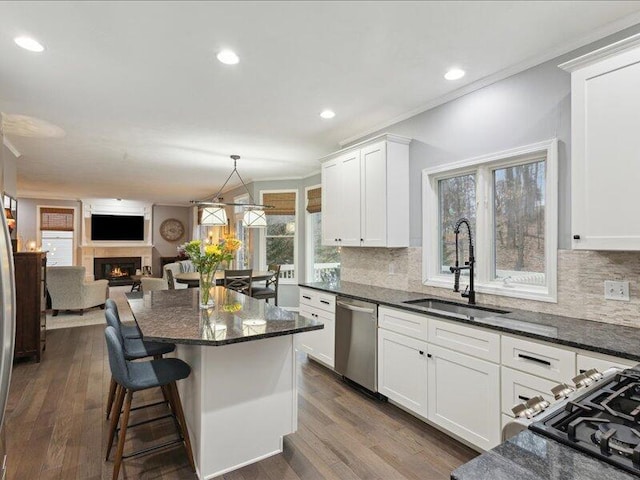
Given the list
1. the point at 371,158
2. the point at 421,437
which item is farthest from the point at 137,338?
the point at 371,158

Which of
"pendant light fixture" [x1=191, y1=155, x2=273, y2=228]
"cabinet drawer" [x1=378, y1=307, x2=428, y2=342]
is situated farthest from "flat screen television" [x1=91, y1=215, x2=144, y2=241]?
"cabinet drawer" [x1=378, y1=307, x2=428, y2=342]

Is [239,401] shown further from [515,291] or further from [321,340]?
[515,291]

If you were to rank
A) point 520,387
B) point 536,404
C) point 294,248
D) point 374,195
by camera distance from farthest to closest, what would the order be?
point 294,248
point 374,195
point 520,387
point 536,404

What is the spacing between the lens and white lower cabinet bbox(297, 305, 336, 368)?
362cm

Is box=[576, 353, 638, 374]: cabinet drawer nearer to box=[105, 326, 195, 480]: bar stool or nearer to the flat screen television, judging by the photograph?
box=[105, 326, 195, 480]: bar stool

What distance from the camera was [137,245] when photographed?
11336 mm

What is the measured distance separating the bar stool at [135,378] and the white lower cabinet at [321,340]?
5.42 feet

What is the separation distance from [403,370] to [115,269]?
10657 millimetres

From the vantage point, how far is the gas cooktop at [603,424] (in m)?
0.78

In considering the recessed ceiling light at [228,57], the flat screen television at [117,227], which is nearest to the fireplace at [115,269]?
the flat screen television at [117,227]

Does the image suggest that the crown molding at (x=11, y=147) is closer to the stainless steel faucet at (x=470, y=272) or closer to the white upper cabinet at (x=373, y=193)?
the white upper cabinet at (x=373, y=193)

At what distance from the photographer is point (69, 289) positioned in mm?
6449

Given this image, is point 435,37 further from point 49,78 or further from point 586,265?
point 49,78

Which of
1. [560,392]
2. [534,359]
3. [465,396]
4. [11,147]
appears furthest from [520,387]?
[11,147]
